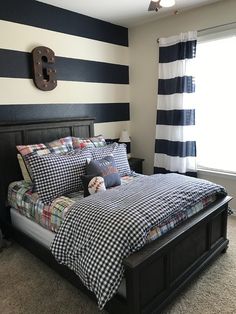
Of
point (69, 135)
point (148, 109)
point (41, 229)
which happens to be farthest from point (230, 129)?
point (41, 229)

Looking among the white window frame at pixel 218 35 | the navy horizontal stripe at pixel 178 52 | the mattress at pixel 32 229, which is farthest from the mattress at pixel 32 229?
the navy horizontal stripe at pixel 178 52

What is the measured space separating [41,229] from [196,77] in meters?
2.53

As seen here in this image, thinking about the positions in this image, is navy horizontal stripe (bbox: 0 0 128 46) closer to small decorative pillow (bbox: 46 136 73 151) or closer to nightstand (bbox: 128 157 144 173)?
small decorative pillow (bbox: 46 136 73 151)

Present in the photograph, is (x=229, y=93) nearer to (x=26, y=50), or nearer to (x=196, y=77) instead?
(x=196, y=77)

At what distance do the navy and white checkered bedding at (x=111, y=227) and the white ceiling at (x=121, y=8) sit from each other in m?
2.16

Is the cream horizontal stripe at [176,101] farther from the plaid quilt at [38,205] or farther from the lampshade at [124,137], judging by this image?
the plaid quilt at [38,205]

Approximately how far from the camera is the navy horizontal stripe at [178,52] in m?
3.12

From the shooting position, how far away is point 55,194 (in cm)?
226

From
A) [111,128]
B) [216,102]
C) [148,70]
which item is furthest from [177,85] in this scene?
[111,128]

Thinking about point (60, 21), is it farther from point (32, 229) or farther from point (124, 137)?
point (32, 229)

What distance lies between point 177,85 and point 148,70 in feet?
2.08

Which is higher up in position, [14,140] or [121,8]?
[121,8]

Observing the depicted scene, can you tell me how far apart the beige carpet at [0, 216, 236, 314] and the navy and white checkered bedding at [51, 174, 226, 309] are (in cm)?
33

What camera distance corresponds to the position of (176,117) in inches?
131
